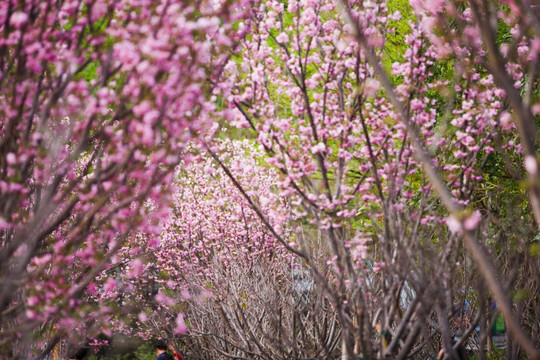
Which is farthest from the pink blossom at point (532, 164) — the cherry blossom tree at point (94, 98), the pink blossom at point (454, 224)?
the cherry blossom tree at point (94, 98)

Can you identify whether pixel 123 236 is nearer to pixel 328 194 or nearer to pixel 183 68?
pixel 183 68

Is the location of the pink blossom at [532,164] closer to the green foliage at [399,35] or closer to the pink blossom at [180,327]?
the pink blossom at [180,327]

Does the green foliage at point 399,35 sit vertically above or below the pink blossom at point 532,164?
above

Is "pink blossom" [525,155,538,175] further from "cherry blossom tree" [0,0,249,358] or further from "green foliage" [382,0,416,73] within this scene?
"green foliage" [382,0,416,73]

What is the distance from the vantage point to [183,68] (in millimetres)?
3557

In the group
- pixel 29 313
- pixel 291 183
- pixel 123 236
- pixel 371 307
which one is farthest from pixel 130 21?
pixel 371 307

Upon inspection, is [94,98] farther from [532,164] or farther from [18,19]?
[532,164]

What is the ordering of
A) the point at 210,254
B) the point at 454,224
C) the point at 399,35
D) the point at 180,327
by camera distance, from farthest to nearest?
the point at 210,254
the point at 399,35
the point at 180,327
the point at 454,224

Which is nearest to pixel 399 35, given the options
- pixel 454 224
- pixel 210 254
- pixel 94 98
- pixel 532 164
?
pixel 210 254

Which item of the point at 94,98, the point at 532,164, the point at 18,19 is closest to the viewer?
the point at 532,164

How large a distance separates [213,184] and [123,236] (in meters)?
9.98

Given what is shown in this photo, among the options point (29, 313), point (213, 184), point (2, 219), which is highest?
point (213, 184)

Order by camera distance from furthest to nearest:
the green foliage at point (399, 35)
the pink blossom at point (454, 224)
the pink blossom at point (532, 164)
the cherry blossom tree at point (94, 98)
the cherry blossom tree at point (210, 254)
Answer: the green foliage at point (399, 35) < the cherry blossom tree at point (210, 254) < the cherry blossom tree at point (94, 98) < the pink blossom at point (454, 224) < the pink blossom at point (532, 164)

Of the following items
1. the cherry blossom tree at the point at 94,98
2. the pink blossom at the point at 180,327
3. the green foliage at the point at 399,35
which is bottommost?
the pink blossom at the point at 180,327
